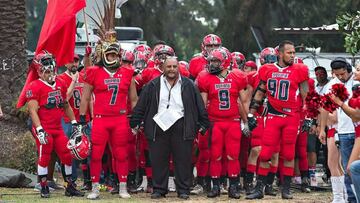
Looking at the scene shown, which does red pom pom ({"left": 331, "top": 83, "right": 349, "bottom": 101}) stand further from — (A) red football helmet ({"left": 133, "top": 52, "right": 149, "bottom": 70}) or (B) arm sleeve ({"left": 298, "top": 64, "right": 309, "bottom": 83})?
(A) red football helmet ({"left": 133, "top": 52, "right": 149, "bottom": 70})

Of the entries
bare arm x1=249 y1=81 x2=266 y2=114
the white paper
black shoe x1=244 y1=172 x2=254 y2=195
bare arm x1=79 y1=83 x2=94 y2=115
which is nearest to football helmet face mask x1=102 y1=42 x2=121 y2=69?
bare arm x1=79 y1=83 x2=94 y2=115

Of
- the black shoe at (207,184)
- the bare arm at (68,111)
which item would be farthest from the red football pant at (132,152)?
the black shoe at (207,184)

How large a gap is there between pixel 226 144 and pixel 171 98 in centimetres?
109

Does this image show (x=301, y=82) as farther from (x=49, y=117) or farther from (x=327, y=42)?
(x=327, y=42)

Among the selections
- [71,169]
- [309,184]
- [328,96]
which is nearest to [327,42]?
[309,184]

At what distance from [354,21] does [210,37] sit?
3696 millimetres

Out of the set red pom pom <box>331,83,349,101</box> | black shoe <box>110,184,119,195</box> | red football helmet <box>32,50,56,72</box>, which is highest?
red football helmet <box>32,50,56,72</box>

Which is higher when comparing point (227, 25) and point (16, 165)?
point (227, 25)

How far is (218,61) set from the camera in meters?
15.8

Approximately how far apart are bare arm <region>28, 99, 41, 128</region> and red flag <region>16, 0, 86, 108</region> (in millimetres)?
1719

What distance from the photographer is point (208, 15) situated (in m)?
48.1

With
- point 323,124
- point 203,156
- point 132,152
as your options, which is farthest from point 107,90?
point 323,124

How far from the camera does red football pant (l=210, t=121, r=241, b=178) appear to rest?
15750mm

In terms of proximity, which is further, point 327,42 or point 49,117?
point 327,42
